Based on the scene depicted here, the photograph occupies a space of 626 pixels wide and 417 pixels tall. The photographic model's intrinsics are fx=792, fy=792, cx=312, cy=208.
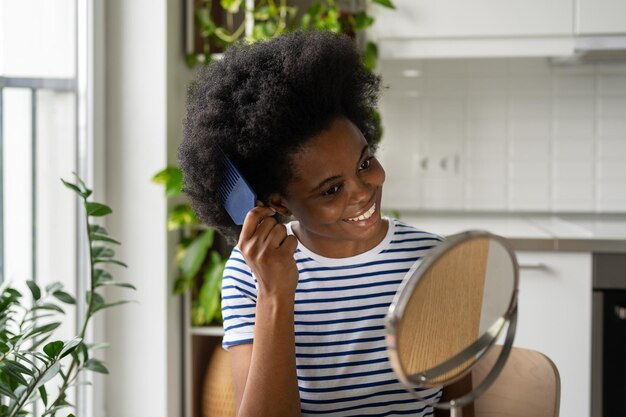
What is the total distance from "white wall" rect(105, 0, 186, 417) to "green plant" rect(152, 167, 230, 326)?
0.04 meters

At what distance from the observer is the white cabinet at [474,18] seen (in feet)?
8.11

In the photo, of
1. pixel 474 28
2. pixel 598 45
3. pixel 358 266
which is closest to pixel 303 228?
pixel 358 266

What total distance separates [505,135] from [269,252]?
1.99 m

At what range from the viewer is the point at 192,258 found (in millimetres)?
2328

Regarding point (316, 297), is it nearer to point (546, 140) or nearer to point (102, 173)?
point (102, 173)

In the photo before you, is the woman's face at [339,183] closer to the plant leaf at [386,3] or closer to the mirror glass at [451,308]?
the mirror glass at [451,308]

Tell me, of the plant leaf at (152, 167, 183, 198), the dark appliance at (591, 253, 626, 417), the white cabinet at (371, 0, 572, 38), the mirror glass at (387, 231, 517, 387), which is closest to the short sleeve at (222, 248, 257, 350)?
the mirror glass at (387, 231, 517, 387)

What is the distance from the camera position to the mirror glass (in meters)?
0.66

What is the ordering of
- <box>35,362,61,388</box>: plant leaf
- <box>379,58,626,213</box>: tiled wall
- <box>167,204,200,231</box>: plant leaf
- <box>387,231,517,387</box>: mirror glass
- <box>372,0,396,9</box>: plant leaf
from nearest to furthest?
<box>387,231,517,387</box>: mirror glass < <box>35,362,61,388</box>: plant leaf < <box>167,204,200,231</box>: plant leaf < <box>372,0,396,9</box>: plant leaf < <box>379,58,626,213</box>: tiled wall

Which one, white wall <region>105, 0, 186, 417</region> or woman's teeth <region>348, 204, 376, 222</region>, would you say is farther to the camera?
white wall <region>105, 0, 186, 417</region>

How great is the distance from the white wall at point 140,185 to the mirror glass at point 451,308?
1.64 metres

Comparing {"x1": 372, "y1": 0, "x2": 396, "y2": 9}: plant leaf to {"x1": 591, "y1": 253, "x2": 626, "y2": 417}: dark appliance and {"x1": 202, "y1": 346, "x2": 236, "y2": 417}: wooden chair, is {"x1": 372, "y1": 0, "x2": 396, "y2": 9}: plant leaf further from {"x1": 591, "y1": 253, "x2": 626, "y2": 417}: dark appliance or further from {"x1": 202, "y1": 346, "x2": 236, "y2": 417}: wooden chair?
{"x1": 202, "y1": 346, "x2": 236, "y2": 417}: wooden chair

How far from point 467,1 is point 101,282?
5.28ft

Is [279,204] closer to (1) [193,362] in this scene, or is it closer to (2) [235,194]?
(2) [235,194]
